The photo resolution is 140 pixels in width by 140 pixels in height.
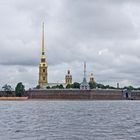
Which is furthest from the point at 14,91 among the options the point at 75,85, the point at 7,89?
the point at 75,85

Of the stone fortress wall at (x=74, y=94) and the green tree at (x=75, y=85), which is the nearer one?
the stone fortress wall at (x=74, y=94)

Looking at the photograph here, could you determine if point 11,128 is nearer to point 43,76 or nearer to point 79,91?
point 79,91

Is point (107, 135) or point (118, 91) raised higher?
point (118, 91)

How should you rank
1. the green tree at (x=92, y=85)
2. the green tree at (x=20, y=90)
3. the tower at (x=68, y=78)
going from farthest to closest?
the tower at (x=68, y=78)
the green tree at (x=20, y=90)
the green tree at (x=92, y=85)

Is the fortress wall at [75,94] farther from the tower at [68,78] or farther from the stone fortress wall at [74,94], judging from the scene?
the tower at [68,78]

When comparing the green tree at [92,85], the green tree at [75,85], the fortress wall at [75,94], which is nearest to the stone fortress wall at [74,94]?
the fortress wall at [75,94]

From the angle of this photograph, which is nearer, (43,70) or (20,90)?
(43,70)

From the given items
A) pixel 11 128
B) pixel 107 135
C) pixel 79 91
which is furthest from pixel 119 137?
pixel 79 91

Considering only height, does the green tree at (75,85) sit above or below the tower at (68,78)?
below

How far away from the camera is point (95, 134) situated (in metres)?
25.5

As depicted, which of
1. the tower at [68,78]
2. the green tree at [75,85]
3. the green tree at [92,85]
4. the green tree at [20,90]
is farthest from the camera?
the tower at [68,78]

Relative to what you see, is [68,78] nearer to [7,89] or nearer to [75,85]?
[75,85]

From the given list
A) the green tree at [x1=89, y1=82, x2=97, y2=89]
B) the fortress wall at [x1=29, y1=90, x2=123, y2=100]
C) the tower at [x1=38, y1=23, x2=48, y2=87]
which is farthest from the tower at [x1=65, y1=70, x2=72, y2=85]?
the fortress wall at [x1=29, y1=90, x2=123, y2=100]

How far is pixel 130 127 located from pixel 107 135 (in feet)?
15.8
